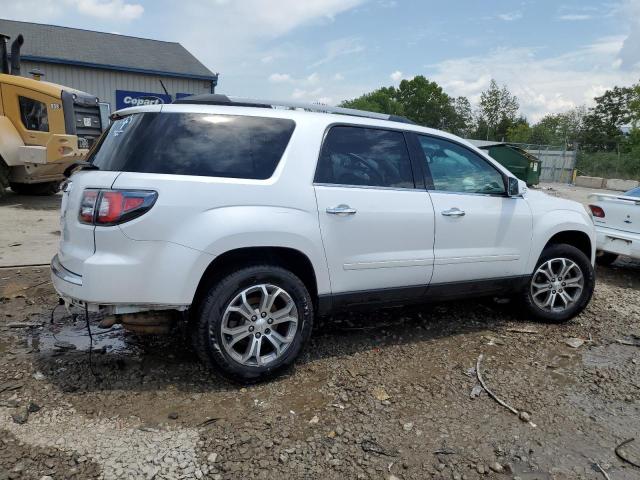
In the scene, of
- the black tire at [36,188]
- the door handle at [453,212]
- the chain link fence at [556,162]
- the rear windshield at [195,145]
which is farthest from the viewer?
the chain link fence at [556,162]

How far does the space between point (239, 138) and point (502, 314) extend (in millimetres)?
3263

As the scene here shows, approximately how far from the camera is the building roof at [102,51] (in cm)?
2123

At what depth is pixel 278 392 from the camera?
11.0 feet

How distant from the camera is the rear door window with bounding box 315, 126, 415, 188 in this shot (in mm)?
3623

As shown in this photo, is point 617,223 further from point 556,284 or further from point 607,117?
point 607,117

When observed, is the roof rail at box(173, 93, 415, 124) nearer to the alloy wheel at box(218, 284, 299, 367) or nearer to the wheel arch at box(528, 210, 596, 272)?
the alloy wheel at box(218, 284, 299, 367)

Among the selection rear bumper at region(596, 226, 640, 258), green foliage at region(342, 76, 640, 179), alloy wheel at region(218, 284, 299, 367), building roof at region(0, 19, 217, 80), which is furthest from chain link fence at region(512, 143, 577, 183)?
alloy wheel at region(218, 284, 299, 367)

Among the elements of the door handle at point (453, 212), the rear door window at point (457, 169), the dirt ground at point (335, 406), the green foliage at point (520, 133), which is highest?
the green foliage at point (520, 133)

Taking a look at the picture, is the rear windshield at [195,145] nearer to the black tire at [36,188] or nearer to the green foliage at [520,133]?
the black tire at [36,188]

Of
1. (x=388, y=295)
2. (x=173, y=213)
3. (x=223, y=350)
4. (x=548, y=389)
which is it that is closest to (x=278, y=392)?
(x=223, y=350)

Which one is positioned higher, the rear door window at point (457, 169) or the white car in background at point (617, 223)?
the rear door window at point (457, 169)

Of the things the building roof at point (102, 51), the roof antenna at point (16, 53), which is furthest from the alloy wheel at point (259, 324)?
the building roof at point (102, 51)

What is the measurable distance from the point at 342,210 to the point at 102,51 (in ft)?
76.0

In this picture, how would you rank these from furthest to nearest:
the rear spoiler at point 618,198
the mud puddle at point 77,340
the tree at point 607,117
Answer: the tree at point 607,117 < the rear spoiler at point 618,198 < the mud puddle at point 77,340
